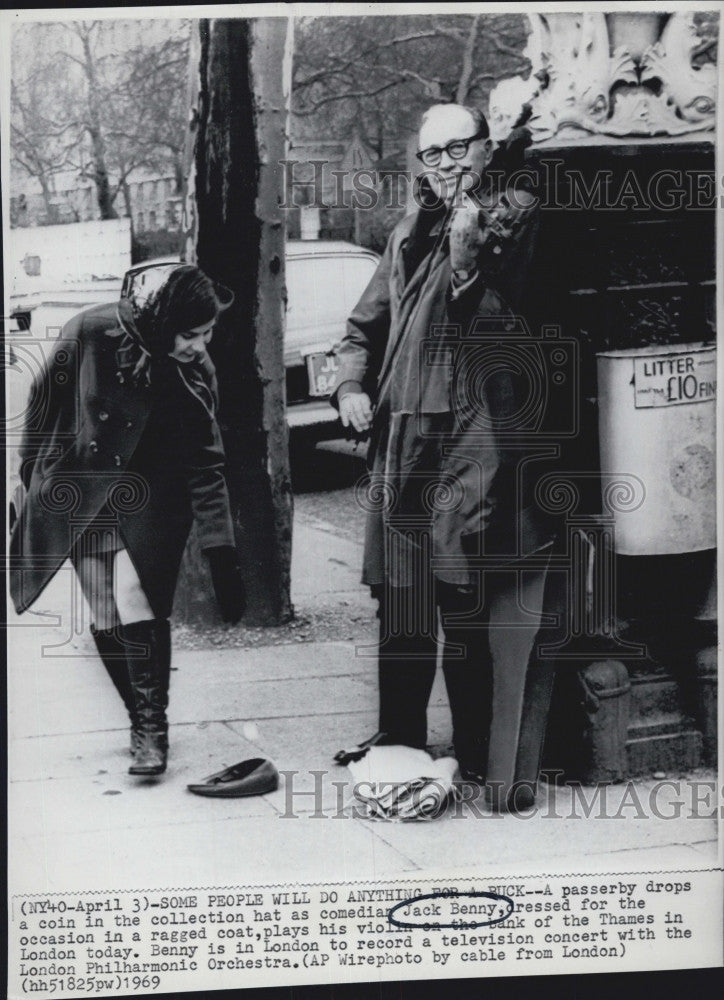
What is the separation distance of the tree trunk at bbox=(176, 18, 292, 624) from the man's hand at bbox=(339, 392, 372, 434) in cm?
25

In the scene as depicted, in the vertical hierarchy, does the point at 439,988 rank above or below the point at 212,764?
below

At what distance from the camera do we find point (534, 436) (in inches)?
260

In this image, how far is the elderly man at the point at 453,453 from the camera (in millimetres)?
6574

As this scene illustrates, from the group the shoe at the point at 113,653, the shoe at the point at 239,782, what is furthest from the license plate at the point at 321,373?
the shoe at the point at 239,782

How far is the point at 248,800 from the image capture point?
21.6 feet

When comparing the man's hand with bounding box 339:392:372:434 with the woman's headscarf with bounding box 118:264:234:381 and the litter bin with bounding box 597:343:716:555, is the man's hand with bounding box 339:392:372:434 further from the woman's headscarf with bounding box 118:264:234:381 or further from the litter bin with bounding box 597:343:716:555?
the litter bin with bounding box 597:343:716:555

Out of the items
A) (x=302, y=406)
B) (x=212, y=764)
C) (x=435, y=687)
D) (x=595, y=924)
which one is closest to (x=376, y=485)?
(x=302, y=406)

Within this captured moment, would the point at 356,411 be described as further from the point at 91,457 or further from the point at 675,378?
the point at 675,378

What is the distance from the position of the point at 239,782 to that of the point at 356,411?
5.02ft

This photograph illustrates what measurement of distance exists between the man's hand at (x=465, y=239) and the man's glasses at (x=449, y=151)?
0.20 m

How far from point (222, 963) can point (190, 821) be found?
55cm

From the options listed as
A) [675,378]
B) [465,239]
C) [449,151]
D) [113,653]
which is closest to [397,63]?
[449,151]

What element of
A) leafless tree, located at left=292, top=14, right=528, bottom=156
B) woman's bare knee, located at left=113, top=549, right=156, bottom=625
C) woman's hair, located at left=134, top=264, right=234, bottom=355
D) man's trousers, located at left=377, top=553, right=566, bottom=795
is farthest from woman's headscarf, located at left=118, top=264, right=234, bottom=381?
man's trousers, located at left=377, top=553, right=566, bottom=795

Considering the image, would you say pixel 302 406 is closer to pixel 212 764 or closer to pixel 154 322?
pixel 154 322
